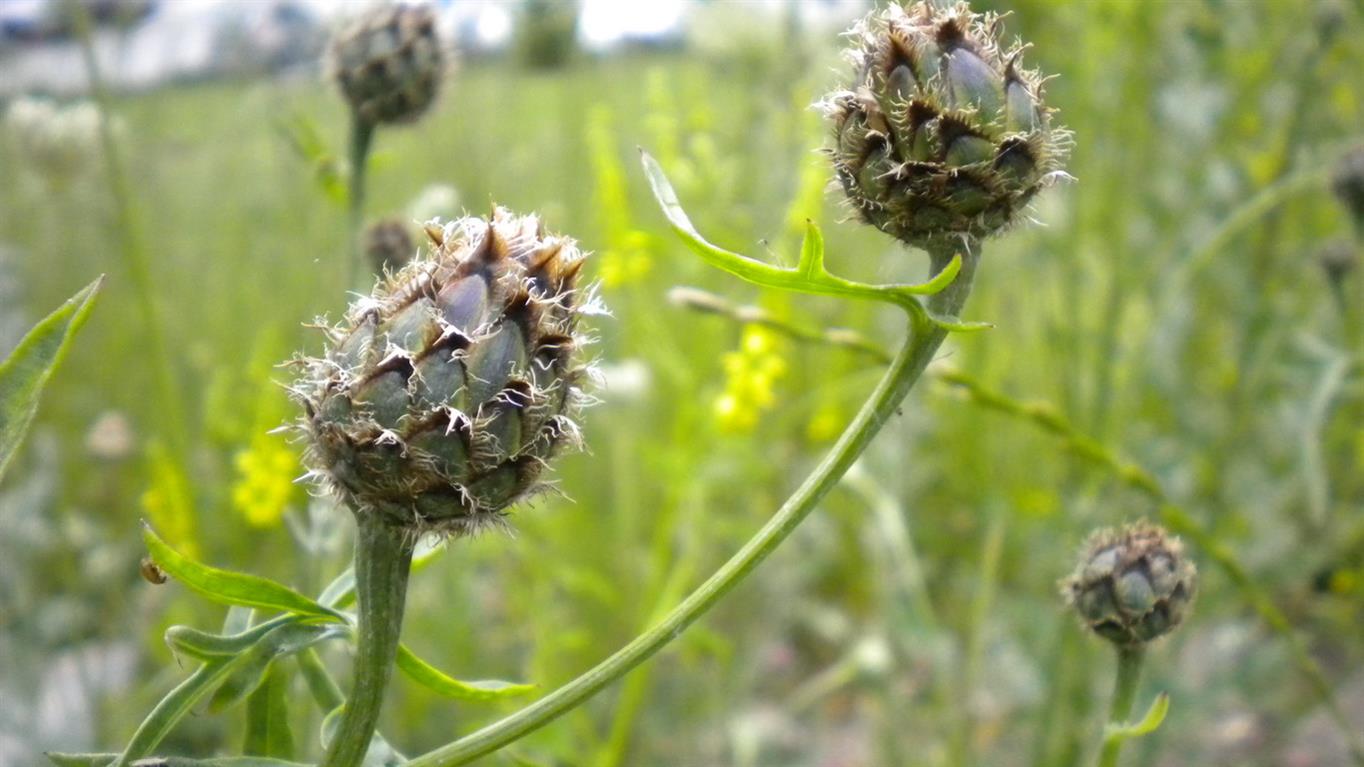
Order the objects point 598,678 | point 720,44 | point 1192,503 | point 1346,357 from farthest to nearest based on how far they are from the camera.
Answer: point 720,44, point 1192,503, point 1346,357, point 598,678

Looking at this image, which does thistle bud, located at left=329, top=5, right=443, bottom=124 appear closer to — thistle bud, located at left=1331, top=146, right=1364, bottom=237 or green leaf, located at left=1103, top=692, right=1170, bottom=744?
green leaf, located at left=1103, top=692, right=1170, bottom=744

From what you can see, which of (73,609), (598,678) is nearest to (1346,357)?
(598,678)

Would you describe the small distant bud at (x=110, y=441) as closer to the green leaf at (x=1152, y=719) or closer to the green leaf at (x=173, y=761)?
the green leaf at (x=173, y=761)

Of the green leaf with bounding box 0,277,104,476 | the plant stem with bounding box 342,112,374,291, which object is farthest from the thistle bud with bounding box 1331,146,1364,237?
the green leaf with bounding box 0,277,104,476

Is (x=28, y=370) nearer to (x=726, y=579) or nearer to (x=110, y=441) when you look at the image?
(x=726, y=579)

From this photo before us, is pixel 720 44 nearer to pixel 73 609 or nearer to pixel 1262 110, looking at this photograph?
pixel 1262 110

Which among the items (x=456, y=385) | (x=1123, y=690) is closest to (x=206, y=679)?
(x=456, y=385)
